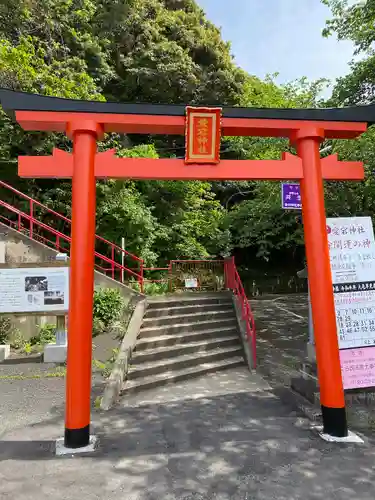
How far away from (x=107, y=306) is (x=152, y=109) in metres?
5.32

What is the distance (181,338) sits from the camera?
7965 mm

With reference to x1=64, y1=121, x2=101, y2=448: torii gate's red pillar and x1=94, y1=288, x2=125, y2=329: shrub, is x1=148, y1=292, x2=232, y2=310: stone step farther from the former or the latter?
x1=64, y1=121, x2=101, y2=448: torii gate's red pillar

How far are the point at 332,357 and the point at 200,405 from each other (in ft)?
7.38

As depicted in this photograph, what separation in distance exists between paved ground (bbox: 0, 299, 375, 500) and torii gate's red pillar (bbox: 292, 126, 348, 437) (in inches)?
17.5

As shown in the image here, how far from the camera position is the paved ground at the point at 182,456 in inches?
122

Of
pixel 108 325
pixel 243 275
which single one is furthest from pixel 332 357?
pixel 243 275

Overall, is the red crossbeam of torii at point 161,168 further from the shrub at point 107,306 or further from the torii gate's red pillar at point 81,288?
the shrub at point 107,306

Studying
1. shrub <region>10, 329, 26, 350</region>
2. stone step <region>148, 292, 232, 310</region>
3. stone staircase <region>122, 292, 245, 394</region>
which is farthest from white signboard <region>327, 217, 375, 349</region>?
shrub <region>10, 329, 26, 350</region>

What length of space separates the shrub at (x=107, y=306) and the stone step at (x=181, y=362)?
185 centimetres

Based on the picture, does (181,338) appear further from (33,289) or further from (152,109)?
(152,109)

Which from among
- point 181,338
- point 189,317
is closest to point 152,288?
point 189,317

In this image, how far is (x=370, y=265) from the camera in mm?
5023

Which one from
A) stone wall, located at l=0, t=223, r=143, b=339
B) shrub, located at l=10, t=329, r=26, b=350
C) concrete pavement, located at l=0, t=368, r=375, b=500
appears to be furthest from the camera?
stone wall, located at l=0, t=223, r=143, b=339

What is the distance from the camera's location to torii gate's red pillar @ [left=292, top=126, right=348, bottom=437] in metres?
4.21
